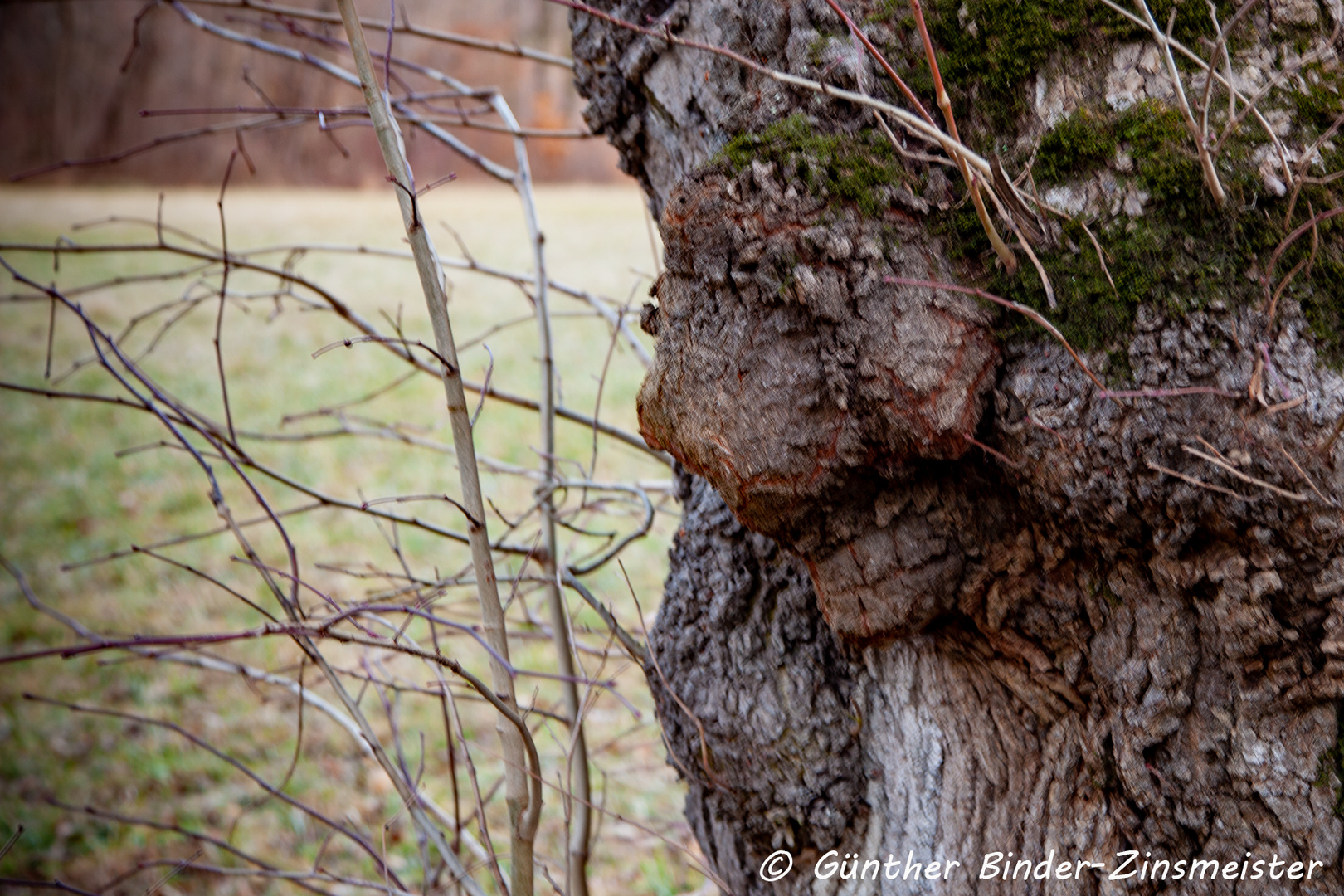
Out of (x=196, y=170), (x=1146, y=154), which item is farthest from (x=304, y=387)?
(x=196, y=170)

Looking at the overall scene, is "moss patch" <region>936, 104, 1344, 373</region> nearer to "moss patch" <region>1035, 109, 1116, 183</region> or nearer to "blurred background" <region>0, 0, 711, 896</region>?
"moss patch" <region>1035, 109, 1116, 183</region>

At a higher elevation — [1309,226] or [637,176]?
[637,176]

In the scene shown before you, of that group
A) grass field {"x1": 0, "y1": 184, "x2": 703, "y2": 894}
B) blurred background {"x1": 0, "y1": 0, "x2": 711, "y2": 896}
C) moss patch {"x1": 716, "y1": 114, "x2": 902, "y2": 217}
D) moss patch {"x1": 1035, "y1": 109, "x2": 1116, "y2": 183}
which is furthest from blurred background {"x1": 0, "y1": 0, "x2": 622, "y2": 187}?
moss patch {"x1": 1035, "y1": 109, "x2": 1116, "y2": 183}

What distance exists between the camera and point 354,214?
441 inches

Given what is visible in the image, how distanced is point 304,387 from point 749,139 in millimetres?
6230

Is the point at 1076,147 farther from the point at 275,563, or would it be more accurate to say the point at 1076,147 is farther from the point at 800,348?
the point at 275,563

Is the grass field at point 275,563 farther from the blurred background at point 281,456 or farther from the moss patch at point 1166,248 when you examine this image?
the moss patch at point 1166,248

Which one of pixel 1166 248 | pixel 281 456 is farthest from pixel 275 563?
pixel 1166 248

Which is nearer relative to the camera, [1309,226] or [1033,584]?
[1309,226]

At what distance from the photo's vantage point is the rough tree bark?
1.15 metres

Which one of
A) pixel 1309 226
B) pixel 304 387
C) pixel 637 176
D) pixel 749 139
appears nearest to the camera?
pixel 1309 226

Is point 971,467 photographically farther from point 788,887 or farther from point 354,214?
point 354,214

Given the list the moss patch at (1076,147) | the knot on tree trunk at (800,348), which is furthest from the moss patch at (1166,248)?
the knot on tree trunk at (800,348)

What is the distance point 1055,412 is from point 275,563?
4.17 m
